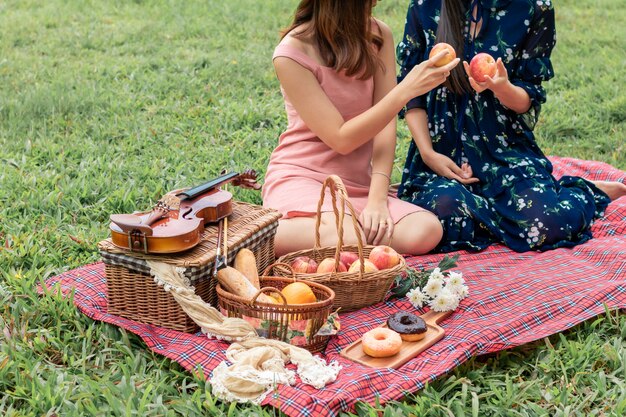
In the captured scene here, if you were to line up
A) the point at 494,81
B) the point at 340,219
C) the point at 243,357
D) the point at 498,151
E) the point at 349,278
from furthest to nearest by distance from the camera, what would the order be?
the point at 498,151, the point at 494,81, the point at 349,278, the point at 340,219, the point at 243,357

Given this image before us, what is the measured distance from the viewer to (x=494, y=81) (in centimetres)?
406

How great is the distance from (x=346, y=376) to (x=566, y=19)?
7574 millimetres

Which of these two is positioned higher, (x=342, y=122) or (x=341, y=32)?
(x=341, y=32)

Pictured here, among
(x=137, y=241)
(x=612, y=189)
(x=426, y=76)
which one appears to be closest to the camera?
(x=137, y=241)

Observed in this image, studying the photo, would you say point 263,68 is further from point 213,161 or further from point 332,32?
point 332,32

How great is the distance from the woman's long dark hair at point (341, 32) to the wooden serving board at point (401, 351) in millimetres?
1436

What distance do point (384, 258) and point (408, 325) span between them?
1.54ft

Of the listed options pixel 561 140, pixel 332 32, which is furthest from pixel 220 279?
pixel 561 140

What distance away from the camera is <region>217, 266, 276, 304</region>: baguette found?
3.27m

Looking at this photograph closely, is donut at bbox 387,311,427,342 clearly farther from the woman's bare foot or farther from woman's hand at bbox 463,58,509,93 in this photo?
the woman's bare foot

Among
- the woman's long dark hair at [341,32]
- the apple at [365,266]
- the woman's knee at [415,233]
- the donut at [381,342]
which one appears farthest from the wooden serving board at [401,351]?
the woman's long dark hair at [341,32]

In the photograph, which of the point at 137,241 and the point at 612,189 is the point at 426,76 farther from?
the point at 612,189

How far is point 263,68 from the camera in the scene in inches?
305

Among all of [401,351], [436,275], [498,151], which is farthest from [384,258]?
[498,151]
